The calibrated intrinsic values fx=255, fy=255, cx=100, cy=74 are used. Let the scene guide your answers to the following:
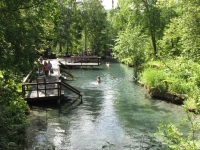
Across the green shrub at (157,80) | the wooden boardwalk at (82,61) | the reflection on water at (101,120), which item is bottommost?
the reflection on water at (101,120)

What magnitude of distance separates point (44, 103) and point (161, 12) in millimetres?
28452

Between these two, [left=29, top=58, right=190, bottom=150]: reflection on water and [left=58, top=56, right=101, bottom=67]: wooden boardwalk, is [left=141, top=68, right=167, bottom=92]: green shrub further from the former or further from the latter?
[left=58, top=56, right=101, bottom=67]: wooden boardwalk

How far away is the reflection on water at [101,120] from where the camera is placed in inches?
461

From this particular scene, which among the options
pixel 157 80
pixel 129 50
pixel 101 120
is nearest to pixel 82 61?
pixel 129 50

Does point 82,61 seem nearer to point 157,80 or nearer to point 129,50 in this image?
point 129,50

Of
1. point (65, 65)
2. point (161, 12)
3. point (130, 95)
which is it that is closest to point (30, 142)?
point (130, 95)

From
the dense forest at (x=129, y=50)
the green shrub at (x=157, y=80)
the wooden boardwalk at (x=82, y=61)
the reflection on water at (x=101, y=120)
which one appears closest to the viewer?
the dense forest at (x=129, y=50)

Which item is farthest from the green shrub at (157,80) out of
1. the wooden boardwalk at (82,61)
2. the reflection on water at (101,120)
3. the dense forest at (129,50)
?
the wooden boardwalk at (82,61)

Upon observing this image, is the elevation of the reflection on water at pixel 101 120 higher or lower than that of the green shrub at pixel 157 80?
lower

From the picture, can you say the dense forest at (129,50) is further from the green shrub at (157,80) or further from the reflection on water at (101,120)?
the reflection on water at (101,120)

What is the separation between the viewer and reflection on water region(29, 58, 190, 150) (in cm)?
1172

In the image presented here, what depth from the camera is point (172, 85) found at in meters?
19.5

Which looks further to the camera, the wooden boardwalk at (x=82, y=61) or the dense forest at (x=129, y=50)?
the wooden boardwalk at (x=82, y=61)

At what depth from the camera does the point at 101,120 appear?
15.0 metres
